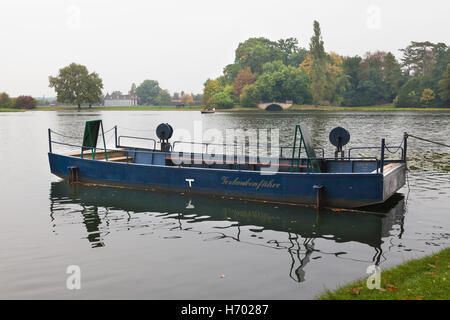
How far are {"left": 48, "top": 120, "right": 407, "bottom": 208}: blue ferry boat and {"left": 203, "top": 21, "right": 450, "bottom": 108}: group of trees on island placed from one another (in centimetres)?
11427

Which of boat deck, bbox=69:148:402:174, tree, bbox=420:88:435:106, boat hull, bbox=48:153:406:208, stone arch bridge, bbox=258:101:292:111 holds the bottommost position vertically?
boat hull, bbox=48:153:406:208

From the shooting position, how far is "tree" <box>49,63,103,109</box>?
162250 mm

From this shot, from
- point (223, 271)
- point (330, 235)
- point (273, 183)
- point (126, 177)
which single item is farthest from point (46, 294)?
point (126, 177)

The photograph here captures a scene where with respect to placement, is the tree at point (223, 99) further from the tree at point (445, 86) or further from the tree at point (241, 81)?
the tree at point (445, 86)

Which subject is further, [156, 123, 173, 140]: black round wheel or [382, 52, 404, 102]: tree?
[382, 52, 404, 102]: tree

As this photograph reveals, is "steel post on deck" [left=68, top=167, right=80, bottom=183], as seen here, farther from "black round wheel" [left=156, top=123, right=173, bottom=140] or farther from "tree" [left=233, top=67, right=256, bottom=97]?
"tree" [left=233, top=67, right=256, bottom=97]

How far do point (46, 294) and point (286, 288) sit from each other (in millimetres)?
5553

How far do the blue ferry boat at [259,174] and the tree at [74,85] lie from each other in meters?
149

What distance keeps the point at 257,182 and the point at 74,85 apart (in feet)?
524

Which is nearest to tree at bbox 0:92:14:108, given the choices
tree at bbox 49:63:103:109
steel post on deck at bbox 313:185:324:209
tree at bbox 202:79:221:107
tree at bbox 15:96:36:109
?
tree at bbox 15:96:36:109

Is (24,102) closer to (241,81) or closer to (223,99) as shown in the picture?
(223,99)

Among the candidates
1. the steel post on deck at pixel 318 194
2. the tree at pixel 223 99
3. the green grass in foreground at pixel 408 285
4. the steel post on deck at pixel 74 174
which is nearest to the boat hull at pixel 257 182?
the steel post on deck at pixel 318 194

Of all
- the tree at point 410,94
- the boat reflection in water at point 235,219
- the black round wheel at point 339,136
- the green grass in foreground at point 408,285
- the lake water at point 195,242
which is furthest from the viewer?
the tree at point 410,94

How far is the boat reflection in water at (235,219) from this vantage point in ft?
43.4
